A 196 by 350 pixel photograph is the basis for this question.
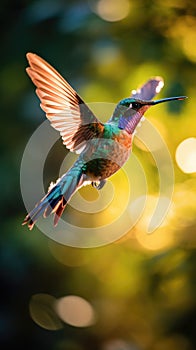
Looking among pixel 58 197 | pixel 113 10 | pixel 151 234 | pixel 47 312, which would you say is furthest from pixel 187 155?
pixel 58 197

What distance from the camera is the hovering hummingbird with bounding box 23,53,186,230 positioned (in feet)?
1.30

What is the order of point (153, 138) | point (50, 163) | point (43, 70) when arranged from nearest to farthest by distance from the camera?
1. point (43, 70)
2. point (153, 138)
3. point (50, 163)

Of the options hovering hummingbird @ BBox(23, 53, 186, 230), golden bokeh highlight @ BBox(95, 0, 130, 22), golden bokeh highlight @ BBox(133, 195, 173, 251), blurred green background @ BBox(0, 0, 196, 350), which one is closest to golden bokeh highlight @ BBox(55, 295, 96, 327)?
blurred green background @ BBox(0, 0, 196, 350)

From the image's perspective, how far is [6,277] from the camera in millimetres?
1430

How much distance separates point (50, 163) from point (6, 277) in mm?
337

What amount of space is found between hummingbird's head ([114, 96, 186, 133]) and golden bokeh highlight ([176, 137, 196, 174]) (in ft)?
1.96

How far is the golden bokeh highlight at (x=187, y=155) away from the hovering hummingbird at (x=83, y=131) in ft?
1.96

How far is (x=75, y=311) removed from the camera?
1.40 meters

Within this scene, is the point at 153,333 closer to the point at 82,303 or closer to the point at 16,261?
the point at 82,303

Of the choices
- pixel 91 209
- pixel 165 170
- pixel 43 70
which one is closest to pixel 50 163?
pixel 91 209

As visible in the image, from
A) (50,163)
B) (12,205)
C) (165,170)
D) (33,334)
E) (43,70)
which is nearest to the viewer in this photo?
(43,70)

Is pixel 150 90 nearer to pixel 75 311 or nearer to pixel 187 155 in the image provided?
pixel 187 155

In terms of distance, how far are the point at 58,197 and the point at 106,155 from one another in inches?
2.0

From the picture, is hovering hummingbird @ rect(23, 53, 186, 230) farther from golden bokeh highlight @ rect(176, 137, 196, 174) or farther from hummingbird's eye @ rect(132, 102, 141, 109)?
golden bokeh highlight @ rect(176, 137, 196, 174)
